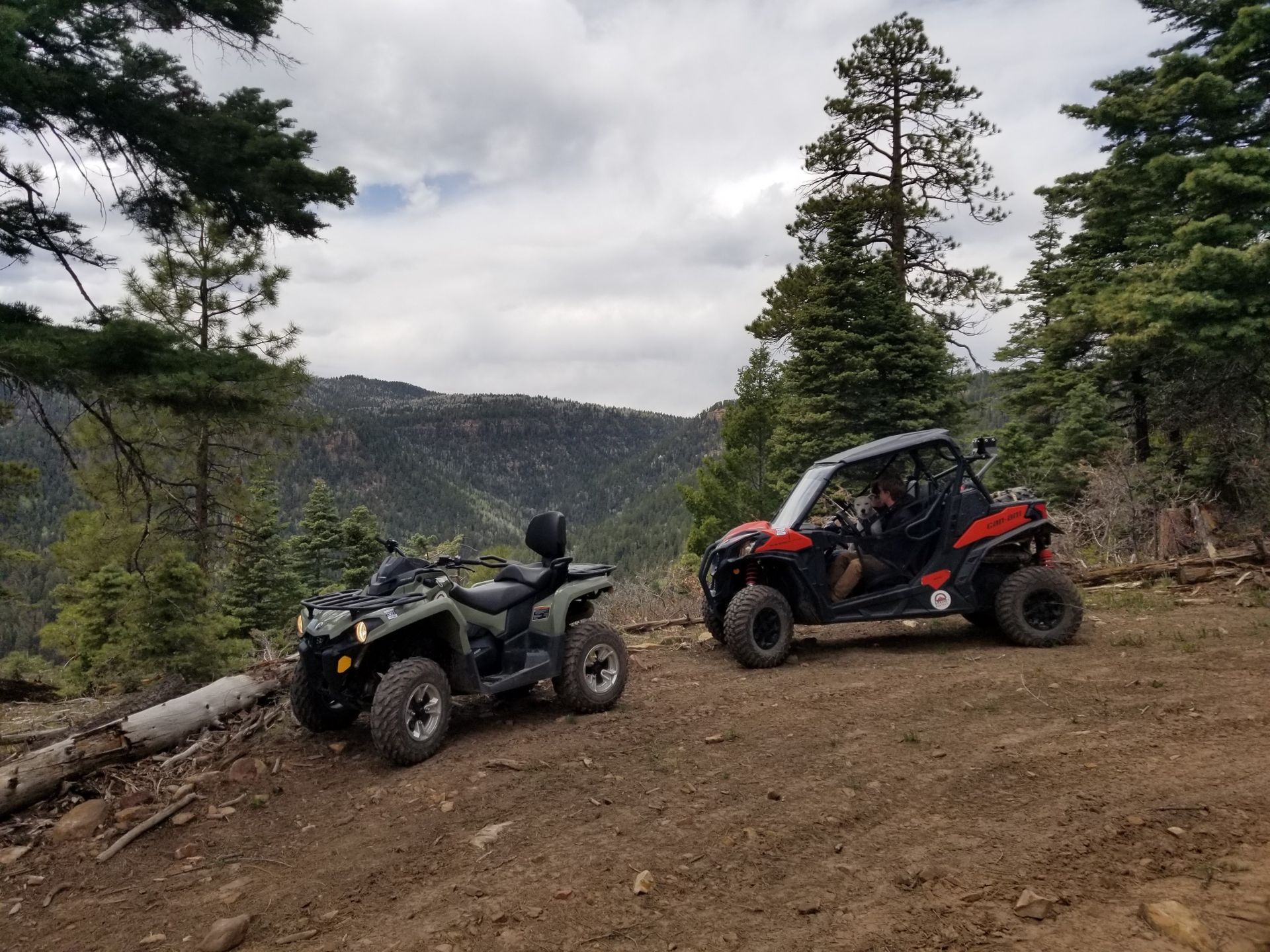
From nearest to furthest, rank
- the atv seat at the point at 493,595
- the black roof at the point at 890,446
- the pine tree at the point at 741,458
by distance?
the atv seat at the point at 493,595, the black roof at the point at 890,446, the pine tree at the point at 741,458

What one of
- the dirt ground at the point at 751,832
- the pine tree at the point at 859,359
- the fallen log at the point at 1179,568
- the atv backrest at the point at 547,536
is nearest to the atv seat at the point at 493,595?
the atv backrest at the point at 547,536

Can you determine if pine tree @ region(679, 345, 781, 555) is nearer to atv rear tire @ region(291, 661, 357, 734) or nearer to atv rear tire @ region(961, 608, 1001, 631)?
atv rear tire @ region(961, 608, 1001, 631)

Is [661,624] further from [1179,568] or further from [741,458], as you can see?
[741,458]

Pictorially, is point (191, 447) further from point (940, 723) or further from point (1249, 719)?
point (1249, 719)

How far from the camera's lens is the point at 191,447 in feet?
29.5

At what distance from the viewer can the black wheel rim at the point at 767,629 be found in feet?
24.4

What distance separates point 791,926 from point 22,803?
4581mm

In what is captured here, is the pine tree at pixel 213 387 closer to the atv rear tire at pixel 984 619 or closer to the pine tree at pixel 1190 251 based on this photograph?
the atv rear tire at pixel 984 619

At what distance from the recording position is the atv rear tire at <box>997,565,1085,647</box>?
A: 295 inches

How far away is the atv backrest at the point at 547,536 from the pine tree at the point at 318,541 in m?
25.2

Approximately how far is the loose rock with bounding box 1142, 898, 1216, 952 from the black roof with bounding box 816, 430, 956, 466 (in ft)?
17.2

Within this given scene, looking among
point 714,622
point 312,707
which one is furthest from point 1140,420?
point 312,707

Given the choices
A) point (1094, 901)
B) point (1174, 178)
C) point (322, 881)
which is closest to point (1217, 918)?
point (1094, 901)

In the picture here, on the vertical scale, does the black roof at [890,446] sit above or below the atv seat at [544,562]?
above
